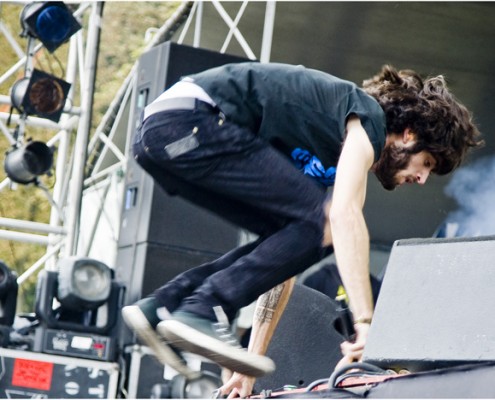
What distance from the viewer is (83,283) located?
638 cm

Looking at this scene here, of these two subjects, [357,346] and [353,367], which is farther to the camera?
[357,346]

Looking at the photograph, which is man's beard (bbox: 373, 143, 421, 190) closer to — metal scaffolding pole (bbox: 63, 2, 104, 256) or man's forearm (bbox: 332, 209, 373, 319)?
man's forearm (bbox: 332, 209, 373, 319)

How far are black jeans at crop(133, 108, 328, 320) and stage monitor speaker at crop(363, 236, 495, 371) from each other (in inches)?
11.6

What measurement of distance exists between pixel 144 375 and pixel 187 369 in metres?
3.43

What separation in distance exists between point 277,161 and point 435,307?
0.62 m

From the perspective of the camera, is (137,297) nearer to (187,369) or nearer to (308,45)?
(308,45)

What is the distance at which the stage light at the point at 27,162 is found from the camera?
705cm

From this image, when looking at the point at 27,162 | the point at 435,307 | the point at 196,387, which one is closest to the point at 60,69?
the point at 27,162

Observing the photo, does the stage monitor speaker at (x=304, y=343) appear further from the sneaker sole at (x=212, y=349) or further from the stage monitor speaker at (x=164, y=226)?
the stage monitor speaker at (x=164, y=226)

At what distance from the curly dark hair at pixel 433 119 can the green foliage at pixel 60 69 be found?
1119 centimetres

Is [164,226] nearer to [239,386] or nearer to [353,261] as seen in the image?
[239,386]

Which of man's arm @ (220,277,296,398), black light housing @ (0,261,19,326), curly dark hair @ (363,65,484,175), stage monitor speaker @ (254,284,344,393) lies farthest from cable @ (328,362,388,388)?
black light housing @ (0,261,19,326)

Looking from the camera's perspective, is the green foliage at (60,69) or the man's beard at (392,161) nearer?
the man's beard at (392,161)

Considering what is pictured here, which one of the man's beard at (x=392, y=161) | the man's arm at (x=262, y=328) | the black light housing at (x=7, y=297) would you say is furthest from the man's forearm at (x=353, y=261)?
the black light housing at (x=7, y=297)
